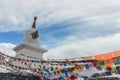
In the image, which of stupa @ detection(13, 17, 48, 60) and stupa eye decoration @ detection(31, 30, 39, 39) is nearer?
stupa @ detection(13, 17, 48, 60)

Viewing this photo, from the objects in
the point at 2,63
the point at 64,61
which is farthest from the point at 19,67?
the point at 64,61

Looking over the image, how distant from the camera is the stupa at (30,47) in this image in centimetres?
2380

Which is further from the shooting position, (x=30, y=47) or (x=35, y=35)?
(x=35, y=35)

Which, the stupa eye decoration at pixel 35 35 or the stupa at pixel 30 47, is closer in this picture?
the stupa at pixel 30 47

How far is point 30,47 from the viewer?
79.9ft

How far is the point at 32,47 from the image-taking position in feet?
80.0

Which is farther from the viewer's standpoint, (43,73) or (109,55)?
(43,73)

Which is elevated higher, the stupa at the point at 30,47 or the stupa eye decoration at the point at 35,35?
the stupa eye decoration at the point at 35,35

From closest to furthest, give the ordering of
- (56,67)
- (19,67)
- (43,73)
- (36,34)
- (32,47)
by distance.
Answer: (56,67) < (43,73) < (19,67) < (32,47) < (36,34)

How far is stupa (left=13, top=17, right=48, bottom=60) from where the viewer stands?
937 inches

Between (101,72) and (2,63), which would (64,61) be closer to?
(101,72)

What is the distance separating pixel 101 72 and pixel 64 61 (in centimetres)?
243

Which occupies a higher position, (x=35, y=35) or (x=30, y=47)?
(x=35, y=35)

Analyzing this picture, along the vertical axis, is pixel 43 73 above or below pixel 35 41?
below
